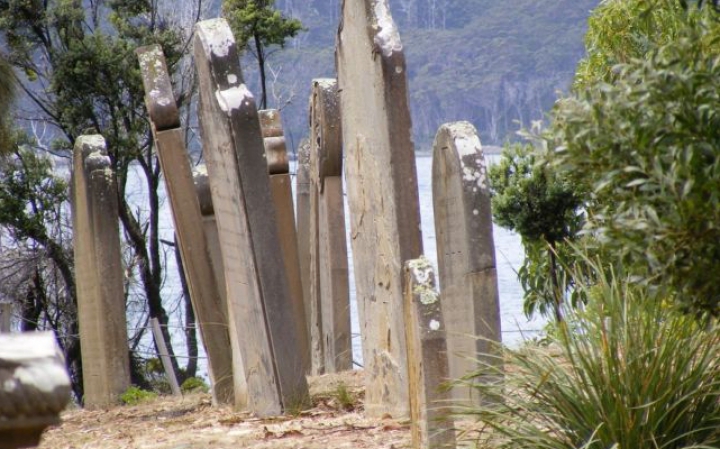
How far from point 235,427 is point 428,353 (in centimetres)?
198

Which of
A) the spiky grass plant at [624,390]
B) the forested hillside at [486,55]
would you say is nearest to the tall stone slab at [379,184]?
the spiky grass plant at [624,390]

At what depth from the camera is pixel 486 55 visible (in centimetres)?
5106

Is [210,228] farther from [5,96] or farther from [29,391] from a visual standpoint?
[29,391]

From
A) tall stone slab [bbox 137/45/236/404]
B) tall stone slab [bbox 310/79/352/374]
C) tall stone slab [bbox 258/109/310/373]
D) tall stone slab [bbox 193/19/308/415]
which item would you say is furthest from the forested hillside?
tall stone slab [bbox 193/19/308/415]

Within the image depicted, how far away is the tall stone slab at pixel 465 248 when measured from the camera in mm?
5777

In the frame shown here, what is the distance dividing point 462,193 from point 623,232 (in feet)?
7.80

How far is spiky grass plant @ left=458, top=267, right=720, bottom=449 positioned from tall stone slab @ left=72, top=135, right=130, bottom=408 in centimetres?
502

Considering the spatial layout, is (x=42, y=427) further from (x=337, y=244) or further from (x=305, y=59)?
(x=305, y=59)

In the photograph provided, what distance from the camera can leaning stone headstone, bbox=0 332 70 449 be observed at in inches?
68.7

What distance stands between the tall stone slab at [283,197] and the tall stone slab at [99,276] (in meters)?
1.33

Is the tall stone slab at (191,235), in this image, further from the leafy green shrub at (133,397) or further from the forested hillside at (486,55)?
the forested hillside at (486,55)

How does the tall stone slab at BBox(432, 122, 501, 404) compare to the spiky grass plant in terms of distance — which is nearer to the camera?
the spiky grass plant

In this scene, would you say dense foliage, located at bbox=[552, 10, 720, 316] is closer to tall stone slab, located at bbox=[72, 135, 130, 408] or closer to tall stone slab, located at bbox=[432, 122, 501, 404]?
tall stone slab, located at bbox=[432, 122, 501, 404]

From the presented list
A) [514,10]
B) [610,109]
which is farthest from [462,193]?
[514,10]
